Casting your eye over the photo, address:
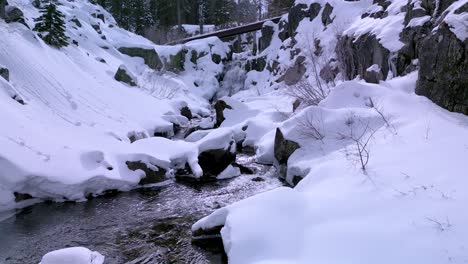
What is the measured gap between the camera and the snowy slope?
9.18 metres

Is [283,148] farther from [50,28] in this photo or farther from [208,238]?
[50,28]

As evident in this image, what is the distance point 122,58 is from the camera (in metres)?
31.4

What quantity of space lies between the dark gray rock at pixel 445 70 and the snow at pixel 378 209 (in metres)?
0.29

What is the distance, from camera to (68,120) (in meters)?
12.9

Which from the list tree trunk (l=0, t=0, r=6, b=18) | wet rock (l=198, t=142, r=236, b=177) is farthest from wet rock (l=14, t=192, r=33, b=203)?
tree trunk (l=0, t=0, r=6, b=18)

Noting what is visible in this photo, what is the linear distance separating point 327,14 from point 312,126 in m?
18.9

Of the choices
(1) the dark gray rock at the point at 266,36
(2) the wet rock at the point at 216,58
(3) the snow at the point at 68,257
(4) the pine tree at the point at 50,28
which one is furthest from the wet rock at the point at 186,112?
(3) the snow at the point at 68,257

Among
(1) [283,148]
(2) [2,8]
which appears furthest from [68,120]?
(2) [2,8]

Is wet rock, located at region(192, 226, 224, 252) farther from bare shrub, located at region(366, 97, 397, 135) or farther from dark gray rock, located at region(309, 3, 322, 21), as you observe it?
dark gray rock, located at region(309, 3, 322, 21)

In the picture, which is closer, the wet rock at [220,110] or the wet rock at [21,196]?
the wet rock at [21,196]

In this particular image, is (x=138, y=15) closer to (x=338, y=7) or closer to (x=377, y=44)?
(x=338, y=7)

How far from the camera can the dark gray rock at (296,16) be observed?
30422 mm

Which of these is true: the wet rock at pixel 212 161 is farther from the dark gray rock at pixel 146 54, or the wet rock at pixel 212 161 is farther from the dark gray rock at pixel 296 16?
the dark gray rock at pixel 146 54

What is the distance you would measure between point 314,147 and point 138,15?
40993 mm
